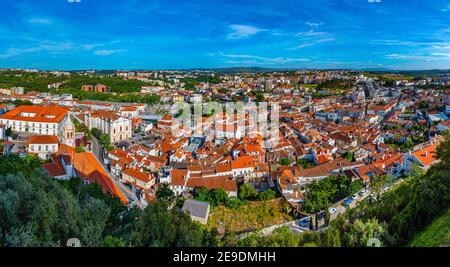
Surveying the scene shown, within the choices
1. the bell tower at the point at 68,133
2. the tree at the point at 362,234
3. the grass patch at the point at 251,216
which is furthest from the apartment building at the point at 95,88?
the tree at the point at 362,234

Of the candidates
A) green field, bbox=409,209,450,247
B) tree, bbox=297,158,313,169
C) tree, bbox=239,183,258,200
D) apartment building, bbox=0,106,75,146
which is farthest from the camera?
apartment building, bbox=0,106,75,146

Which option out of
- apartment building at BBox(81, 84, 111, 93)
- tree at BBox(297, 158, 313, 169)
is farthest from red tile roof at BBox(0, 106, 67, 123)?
apartment building at BBox(81, 84, 111, 93)

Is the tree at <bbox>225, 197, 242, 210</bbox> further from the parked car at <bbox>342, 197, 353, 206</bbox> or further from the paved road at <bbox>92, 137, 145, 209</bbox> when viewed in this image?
the parked car at <bbox>342, 197, 353, 206</bbox>

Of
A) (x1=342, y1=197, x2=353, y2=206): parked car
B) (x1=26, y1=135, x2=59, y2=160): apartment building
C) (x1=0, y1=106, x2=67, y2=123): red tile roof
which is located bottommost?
(x1=342, y1=197, x2=353, y2=206): parked car

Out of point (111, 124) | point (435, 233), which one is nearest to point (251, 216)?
point (435, 233)

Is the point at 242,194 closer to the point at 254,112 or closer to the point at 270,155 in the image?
the point at 270,155

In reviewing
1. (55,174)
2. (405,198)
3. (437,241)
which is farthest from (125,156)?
(437,241)

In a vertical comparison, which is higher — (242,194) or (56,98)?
(56,98)

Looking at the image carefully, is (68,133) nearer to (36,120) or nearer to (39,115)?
(36,120)
